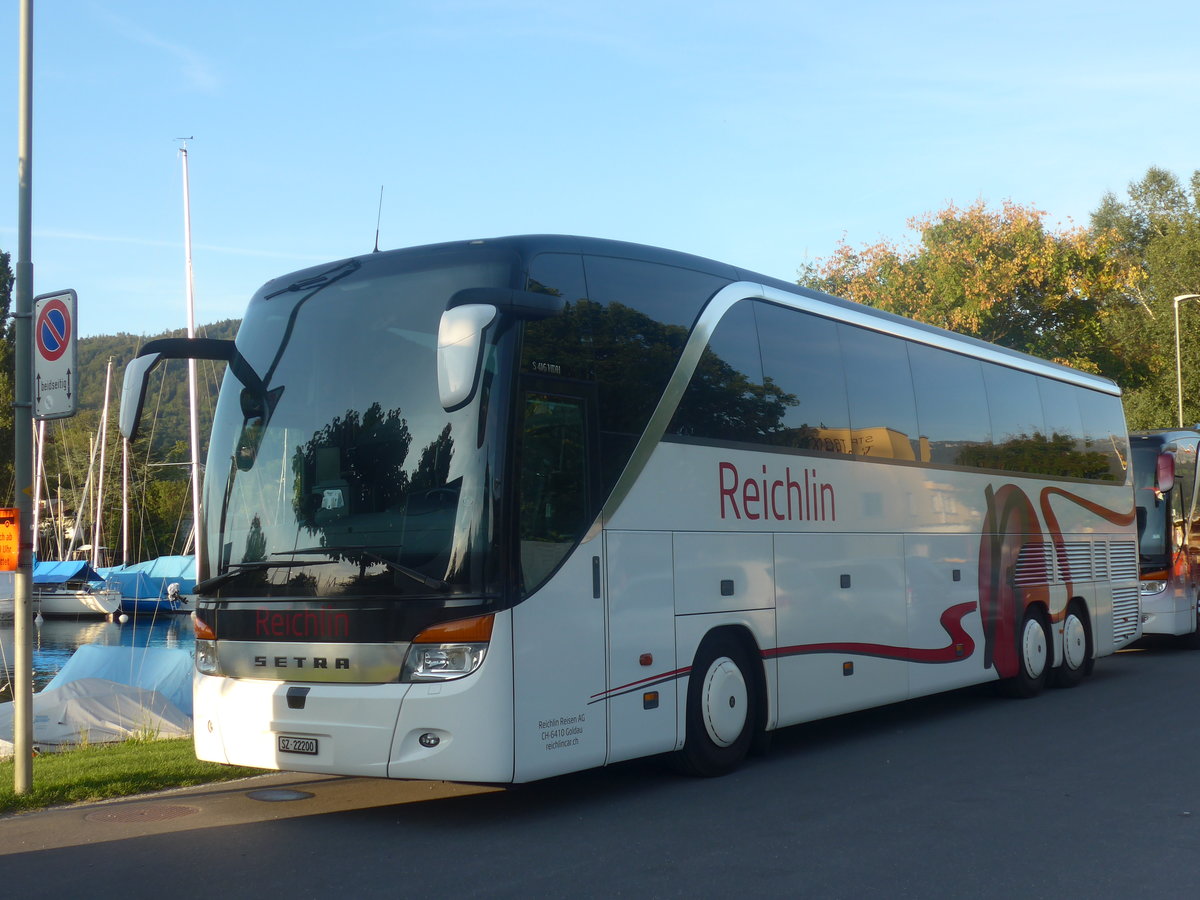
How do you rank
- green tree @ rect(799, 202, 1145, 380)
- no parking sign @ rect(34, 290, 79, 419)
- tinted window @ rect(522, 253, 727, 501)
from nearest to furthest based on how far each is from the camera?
tinted window @ rect(522, 253, 727, 501) < no parking sign @ rect(34, 290, 79, 419) < green tree @ rect(799, 202, 1145, 380)

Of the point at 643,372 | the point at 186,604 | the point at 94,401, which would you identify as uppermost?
the point at 94,401

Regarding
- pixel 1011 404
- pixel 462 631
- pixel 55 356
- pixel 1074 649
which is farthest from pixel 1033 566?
pixel 55 356

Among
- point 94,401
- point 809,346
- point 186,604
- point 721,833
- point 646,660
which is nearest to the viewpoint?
point 721,833

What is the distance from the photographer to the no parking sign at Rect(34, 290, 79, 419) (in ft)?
30.0

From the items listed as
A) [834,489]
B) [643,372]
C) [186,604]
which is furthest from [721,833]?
[186,604]

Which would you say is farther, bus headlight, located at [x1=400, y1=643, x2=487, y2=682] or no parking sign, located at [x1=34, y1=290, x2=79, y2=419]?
no parking sign, located at [x1=34, y1=290, x2=79, y2=419]

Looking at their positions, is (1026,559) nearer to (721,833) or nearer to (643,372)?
(643,372)

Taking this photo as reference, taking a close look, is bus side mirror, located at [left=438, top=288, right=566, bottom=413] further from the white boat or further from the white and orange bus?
the white boat

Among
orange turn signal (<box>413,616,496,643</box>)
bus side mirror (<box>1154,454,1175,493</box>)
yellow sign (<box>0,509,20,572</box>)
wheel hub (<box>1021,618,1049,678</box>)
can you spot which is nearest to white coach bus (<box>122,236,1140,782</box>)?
orange turn signal (<box>413,616,496,643</box>)

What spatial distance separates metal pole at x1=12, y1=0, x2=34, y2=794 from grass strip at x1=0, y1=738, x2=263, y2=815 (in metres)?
0.18

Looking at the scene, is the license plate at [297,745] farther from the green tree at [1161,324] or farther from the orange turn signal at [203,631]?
the green tree at [1161,324]

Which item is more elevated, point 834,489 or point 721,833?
point 834,489

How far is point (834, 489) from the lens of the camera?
1165 centimetres

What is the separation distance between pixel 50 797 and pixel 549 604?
3.87 meters
